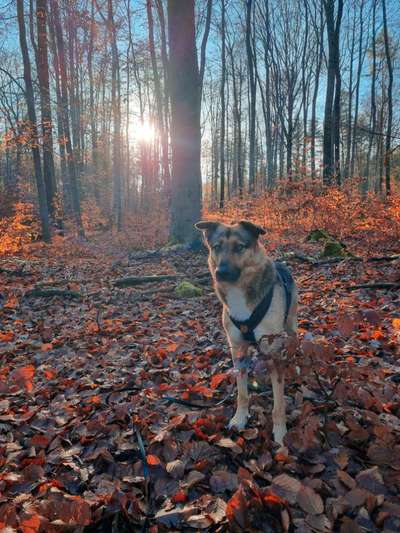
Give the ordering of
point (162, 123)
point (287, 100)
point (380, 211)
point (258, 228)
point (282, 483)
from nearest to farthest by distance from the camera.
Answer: point (282, 483), point (258, 228), point (380, 211), point (162, 123), point (287, 100)

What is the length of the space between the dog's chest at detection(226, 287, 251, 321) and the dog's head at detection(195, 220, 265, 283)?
0.41 feet

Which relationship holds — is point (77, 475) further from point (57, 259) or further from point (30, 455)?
point (57, 259)

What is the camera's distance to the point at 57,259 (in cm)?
1267

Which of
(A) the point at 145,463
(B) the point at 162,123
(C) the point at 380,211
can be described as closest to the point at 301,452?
(A) the point at 145,463

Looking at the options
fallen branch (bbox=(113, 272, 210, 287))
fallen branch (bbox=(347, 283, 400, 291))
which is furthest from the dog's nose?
fallen branch (bbox=(113, 272, 210, 287))

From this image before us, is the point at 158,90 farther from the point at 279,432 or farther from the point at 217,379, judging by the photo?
the point at 279,432

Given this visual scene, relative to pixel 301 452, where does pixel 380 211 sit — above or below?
above

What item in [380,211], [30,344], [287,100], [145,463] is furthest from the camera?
[287,100]

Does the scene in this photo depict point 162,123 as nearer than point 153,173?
Yes

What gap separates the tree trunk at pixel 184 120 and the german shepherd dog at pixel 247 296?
776 cm

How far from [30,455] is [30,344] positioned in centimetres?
289

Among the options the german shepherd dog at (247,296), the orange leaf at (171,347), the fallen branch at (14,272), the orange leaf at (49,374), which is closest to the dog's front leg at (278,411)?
the german shepherd dog at (247,296)

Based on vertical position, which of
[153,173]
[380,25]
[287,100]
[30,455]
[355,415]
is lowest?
Result: [30,455]

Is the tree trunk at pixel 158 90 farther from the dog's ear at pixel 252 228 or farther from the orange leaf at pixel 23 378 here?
the orange leaf at pixel 23 378
